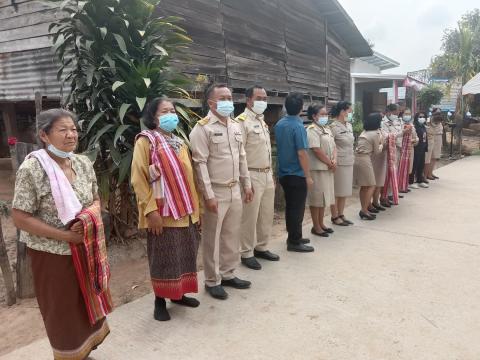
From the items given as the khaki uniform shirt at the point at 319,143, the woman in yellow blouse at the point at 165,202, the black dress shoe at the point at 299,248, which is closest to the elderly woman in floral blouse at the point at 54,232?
the woman in yellow blouse at the point at 165,202

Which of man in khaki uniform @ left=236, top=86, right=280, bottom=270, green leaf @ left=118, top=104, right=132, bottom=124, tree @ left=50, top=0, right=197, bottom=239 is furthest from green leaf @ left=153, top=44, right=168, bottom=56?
man in khaki uniform @ left=236, top=86, right=280, bottom=270

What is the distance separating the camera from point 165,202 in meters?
2.71

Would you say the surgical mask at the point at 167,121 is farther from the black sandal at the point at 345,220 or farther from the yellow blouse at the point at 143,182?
the black sandal at the point at 345,220

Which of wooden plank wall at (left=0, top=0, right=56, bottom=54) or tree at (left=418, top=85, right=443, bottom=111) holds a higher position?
wooden plank wall at (left=0, top=0, right=56, bottom=54)

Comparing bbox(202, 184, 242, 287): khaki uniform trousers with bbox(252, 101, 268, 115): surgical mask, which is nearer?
bbox(202, 184, 242, 287): khaki uniform trousers

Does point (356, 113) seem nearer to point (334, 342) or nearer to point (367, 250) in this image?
point (367, 250)

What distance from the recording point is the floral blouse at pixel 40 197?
2.04m

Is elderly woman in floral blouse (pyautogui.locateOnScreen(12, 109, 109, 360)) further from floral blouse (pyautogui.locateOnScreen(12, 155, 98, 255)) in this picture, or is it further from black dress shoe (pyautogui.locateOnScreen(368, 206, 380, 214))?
black dress shoe (pyautogui.locateOnScreen(368, 206, 380, 214))

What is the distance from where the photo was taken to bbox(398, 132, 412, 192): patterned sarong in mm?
6746

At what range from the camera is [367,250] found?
433 cm

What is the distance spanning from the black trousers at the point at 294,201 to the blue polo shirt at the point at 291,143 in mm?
79

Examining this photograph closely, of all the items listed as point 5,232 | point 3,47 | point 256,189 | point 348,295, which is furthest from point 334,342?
point 3,47

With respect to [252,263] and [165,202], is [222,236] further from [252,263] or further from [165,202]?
[165,202]

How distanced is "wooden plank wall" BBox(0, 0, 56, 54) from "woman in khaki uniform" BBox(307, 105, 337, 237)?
12.9 ft
